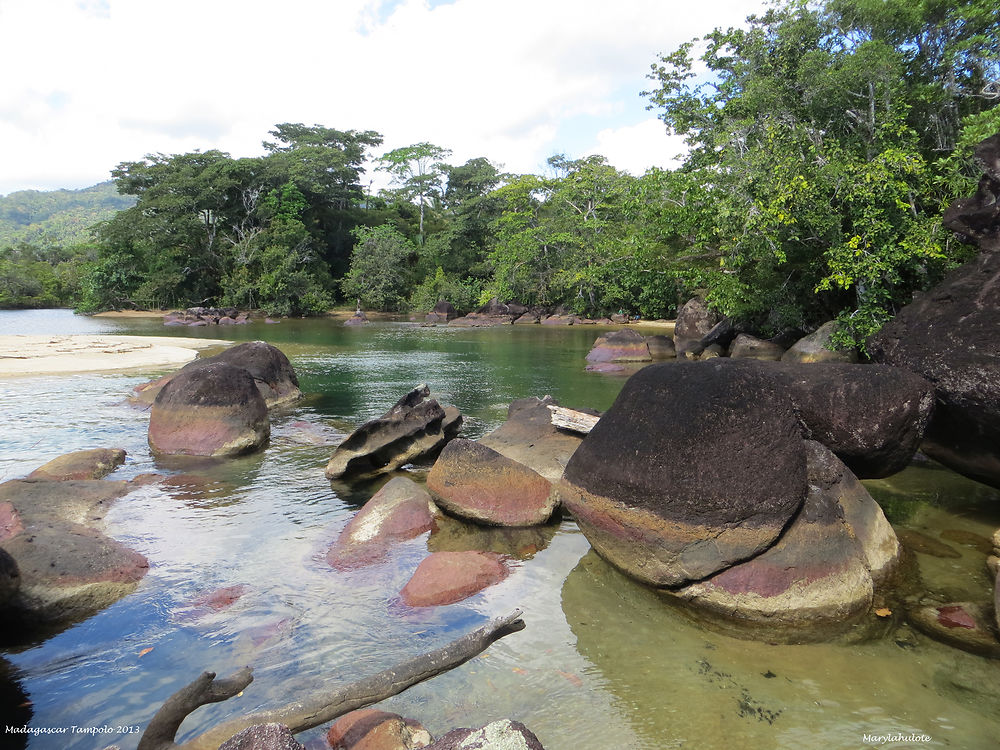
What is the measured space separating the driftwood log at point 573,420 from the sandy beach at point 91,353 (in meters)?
17.6

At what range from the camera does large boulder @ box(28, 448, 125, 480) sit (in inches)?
375

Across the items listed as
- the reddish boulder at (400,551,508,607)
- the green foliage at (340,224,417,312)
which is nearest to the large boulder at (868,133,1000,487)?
the reddish boulder at (400,551,508,607)

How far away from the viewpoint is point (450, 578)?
636 centimetres

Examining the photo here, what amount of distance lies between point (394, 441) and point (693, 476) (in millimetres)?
6031

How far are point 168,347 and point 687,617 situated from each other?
28.1m

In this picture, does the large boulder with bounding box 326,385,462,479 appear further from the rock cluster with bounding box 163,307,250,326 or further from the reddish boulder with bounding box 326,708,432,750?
the rock cluster with bounding box 163,307,250,326

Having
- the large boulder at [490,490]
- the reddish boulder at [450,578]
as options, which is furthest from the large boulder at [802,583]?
the large boulder at [490,490]

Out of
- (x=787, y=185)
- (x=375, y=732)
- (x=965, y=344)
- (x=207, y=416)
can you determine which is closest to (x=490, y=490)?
(x=375, y=732)

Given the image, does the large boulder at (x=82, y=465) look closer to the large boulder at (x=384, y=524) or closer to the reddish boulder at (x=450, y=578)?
the large boulder at (x=384, y=524)

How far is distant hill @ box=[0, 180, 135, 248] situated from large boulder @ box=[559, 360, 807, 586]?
446 feet

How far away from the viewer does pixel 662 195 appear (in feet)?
60.8

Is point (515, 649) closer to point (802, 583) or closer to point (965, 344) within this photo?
point (802, 583)

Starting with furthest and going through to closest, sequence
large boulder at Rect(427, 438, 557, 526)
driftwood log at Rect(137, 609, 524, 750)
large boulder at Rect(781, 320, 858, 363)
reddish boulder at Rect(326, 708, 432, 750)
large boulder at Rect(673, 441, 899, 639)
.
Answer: large boulder at Rect(781, 320, 858, 363)
large boulder at Rect(427, 438, 557, 526)
large boulder at Rect(673, 441, 899, 639)
reddish boulder at Rect(326, 708, 432, 750)
driftwood log at Rect(137, 609, 524, 750)

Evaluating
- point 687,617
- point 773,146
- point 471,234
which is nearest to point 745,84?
point 773,146
